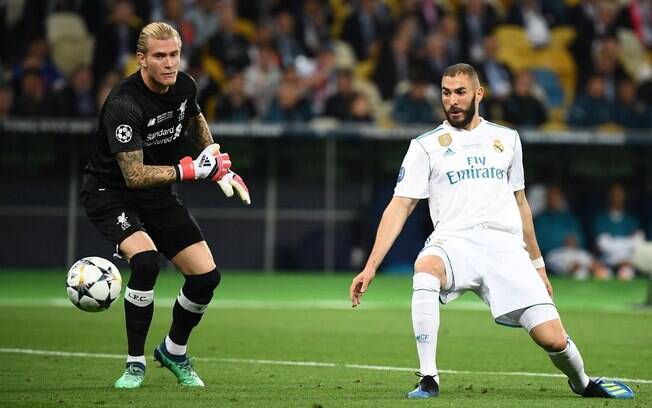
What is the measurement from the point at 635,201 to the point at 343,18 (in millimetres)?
6920

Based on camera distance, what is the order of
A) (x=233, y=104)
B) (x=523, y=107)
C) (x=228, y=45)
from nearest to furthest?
(x=233, y=104)
(x=228, y=45)
(x=523, y=107)

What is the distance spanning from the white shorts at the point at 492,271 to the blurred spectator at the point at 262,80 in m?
14.7

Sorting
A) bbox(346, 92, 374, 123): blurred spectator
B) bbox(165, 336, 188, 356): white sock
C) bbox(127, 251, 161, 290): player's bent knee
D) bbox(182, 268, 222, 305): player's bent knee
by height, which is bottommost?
bbox(165, 336, 188, 356): white sock

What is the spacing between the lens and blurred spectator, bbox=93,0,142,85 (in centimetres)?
2212

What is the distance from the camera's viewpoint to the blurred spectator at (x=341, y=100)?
73.0 ft

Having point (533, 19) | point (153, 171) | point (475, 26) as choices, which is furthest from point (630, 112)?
point (153, 171)

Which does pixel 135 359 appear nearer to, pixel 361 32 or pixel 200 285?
pixel 200 285

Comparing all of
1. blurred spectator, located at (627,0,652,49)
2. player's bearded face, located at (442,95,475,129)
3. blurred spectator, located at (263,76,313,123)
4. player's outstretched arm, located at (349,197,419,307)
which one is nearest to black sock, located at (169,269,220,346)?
player's outstretched arm, located at (349,197,419,307)

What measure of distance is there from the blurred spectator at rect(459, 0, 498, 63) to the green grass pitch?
6677 millimetres

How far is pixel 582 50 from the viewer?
25.2 meters

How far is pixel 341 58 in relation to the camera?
947 inches

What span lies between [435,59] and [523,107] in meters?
1.97

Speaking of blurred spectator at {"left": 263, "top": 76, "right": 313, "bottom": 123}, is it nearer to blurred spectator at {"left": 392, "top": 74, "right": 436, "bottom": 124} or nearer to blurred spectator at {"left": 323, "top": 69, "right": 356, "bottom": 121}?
blurred spectator at {"left": 323, "top": 69, "right": 356, "bottom": 121}

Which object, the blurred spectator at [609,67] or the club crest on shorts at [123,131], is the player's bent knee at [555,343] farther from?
the blurred spectator at [609,67]
